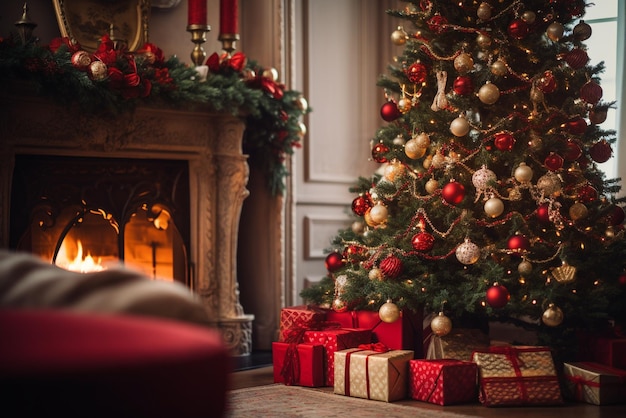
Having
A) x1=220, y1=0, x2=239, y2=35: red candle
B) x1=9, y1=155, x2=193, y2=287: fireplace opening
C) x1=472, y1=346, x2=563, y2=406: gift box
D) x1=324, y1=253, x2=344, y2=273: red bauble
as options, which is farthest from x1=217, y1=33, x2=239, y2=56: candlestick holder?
x1=472, y1=346, x2=563, y2=406: gift box

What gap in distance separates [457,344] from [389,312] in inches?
12.1

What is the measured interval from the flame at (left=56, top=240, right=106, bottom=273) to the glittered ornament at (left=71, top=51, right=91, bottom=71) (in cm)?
89

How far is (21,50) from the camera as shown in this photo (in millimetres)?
3404

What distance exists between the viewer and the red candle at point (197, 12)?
4051mm

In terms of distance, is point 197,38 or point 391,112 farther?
point 197,38

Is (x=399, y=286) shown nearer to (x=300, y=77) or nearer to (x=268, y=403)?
(x=268, y=403)

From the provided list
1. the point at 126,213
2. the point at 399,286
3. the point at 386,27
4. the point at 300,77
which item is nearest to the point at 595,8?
the point at 386,27

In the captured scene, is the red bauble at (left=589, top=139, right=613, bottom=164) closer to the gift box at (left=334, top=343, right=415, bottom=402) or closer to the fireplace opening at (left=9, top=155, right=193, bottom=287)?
the gift box at (left=334, top=343, right=415, bottom=402)

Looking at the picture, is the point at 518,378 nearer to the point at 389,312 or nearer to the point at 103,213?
the point at 389,312

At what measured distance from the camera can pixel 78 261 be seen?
3.96 meters

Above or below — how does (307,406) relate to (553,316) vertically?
below

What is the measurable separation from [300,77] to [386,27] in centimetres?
75

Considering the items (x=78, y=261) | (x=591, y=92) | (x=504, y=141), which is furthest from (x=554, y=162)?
(x=78, y=261)

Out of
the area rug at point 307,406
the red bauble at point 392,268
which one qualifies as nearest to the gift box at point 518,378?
the area rug at point 307,406
